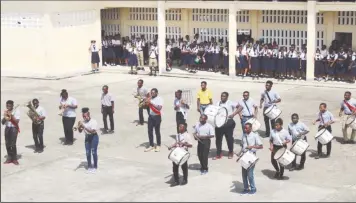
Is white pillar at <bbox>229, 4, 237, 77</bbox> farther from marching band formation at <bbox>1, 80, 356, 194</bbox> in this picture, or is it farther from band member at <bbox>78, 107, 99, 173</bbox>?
band member at <bbox>78, 107, 99, 173</bbox>

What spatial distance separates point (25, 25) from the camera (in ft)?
81.0

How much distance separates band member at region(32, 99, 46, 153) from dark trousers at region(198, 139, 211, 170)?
12.4ft

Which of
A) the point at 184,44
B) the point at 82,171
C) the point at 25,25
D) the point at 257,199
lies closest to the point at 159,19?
the point at 184,44

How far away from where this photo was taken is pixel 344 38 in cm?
2322

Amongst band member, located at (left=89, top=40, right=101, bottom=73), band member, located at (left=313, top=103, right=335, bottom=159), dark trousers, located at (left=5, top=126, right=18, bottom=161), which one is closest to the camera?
dark trousers, located at (left=5, top=126, right=18, bottom=161)

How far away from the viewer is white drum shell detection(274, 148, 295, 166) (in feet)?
37.5

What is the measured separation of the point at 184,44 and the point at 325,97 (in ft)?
22.3

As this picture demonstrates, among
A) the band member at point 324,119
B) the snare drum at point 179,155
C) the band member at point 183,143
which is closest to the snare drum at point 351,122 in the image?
the band member at point 324,119

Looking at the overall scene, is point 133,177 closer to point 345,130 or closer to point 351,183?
point 351,183

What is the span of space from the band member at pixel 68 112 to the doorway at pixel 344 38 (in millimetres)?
11621

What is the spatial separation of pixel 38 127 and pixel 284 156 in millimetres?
5513

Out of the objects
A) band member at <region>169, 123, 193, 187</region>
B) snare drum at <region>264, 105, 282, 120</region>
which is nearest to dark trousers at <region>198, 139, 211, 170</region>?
Answer: band member at <region>169, 123, 193, 187</region>

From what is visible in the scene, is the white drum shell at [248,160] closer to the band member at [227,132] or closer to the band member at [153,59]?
the band member at [227,132]

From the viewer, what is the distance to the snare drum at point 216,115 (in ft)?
43.0
